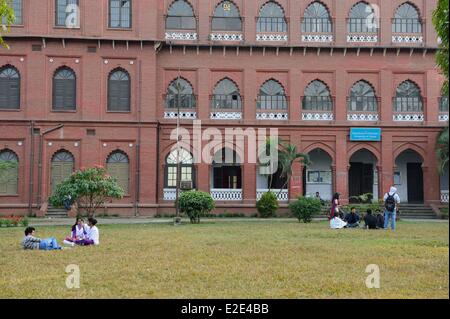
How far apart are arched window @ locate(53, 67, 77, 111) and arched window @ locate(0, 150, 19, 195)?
324 cm

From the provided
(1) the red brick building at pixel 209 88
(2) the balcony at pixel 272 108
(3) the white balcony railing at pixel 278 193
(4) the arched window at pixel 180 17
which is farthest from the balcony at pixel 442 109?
(4) the arched window at pixel 180 17

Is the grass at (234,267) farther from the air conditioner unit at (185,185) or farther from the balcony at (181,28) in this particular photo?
the balcony at (181,28)

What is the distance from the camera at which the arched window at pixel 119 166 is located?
94.3 ft

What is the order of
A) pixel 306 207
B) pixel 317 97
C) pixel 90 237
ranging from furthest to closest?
pixel 317 97, pixel 306 207, pixel 90 237

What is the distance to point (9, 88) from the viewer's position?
92.9 feet

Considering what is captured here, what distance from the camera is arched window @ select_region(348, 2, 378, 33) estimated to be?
99.9ft

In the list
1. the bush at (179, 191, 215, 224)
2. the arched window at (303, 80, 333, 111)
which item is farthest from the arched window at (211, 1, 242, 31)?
the bush at (179, 191, 215, 224)

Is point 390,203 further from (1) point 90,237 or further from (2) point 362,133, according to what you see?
(2) point 362,133

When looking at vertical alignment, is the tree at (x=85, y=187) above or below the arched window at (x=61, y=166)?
below

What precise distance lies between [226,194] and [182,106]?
5190 mm

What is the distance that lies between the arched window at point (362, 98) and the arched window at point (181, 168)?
9.04 m

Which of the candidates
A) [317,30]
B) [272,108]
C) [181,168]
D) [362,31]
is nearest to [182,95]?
[181,168]

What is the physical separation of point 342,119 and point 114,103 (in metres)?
12.0

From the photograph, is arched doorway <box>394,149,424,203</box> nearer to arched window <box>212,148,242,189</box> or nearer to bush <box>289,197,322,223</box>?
arched window <box>212,148,242,189</box>
